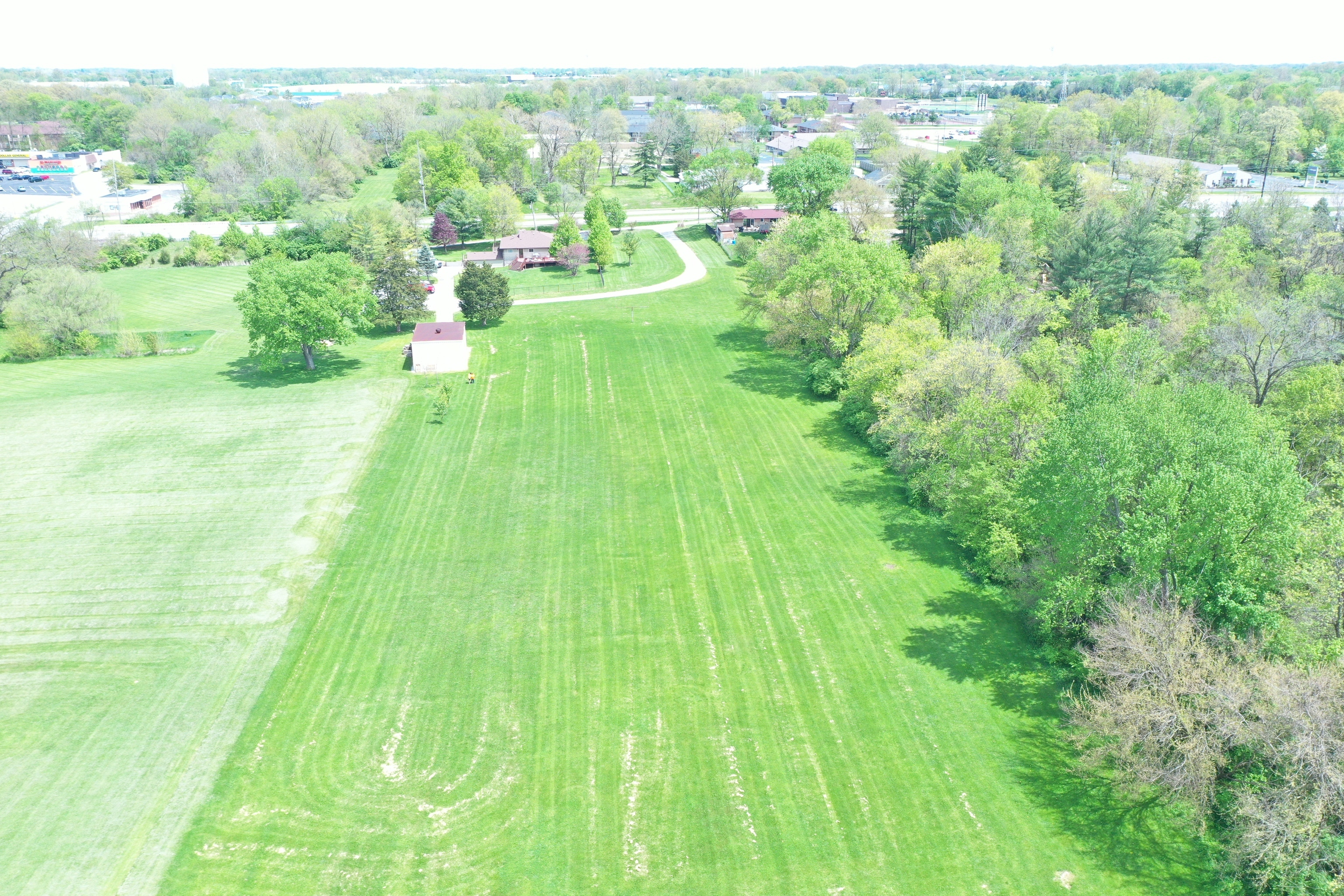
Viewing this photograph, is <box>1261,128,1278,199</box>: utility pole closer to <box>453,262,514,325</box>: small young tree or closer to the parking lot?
<box>453,262,514,325</box>: small young tree

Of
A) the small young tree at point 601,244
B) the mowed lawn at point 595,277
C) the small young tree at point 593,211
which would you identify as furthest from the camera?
the small young tree at point 593,211

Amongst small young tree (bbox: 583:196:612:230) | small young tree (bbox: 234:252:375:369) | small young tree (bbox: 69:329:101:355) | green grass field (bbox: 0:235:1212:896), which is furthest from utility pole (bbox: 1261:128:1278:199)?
small young tree (bbox: 69:329:101:355)

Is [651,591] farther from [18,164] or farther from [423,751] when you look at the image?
[18,164]

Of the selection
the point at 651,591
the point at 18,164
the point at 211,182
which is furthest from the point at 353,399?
the point at 18,164

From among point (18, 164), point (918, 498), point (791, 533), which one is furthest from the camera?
point (18, 164)

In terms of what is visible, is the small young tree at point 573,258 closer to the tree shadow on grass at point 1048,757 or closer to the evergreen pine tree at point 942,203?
the evergreen pine tree at point 942,203

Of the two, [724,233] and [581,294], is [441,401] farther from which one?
[724,233]

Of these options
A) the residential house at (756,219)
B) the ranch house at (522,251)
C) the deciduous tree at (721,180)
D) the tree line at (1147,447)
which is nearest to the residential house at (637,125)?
the deciduous tree at (721,180)
